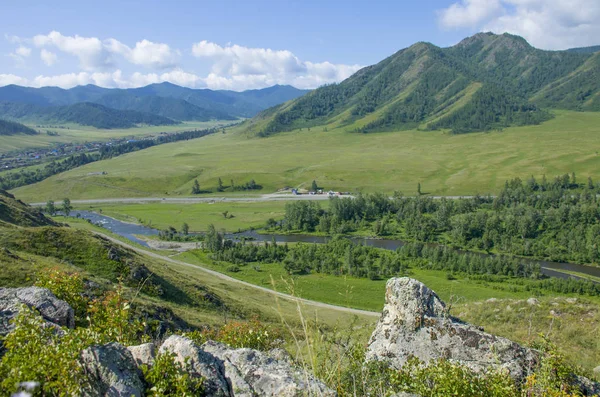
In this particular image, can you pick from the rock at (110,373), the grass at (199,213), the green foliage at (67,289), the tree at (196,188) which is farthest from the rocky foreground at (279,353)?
the tree at (196,188)

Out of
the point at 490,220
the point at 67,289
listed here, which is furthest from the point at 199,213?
the point at 67,289

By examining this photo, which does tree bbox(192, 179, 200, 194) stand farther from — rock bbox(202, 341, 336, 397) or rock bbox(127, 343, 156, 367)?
rock bbox(127, 343, 156, 367)

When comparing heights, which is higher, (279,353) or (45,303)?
(45,303)

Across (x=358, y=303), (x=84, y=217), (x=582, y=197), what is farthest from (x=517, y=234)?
(x=84, y=217)

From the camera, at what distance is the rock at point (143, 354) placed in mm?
10156

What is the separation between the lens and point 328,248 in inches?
3944

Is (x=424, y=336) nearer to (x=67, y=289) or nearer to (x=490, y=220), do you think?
(x=67, y=289)

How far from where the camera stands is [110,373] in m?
A: 8.95

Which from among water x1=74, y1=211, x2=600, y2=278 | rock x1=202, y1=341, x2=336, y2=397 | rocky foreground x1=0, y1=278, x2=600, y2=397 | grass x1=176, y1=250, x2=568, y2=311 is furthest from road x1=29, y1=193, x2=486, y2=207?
rock x1=202, y1=341, x2=336, y2=397

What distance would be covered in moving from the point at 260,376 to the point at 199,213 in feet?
467

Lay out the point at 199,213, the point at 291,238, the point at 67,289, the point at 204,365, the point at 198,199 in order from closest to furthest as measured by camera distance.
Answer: the point at 204,365
the point at 67,289
the point at 291,238
the point at 199,213
the point at 198,199

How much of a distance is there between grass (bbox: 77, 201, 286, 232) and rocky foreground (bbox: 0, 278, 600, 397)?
112686mm

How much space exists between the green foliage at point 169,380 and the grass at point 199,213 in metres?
118

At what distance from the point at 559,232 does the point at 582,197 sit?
1195 inches
